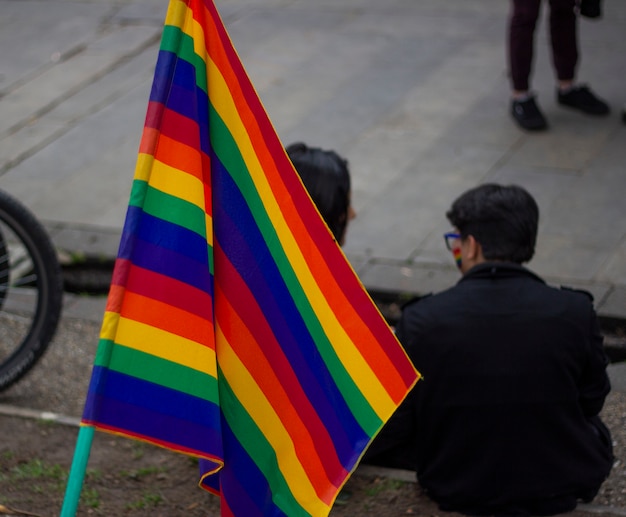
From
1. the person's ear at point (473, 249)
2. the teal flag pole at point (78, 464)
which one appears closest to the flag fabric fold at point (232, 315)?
the teal flag pole at point (78, 464)

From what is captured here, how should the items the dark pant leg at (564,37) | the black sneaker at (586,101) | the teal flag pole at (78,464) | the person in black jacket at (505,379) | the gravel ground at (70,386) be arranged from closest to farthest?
1. the teal flag pole at (78,464)
2. the person in black jacket at (505,379)
3. the gravel ground at (70,386)
4. the dark pant leg at (564,37)
5. the black sneaker at (586,101)

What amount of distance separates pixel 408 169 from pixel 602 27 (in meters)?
2.68

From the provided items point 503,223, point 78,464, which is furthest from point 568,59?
point 78,464

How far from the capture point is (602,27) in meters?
8.28

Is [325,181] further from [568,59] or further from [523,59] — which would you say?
[568,59]

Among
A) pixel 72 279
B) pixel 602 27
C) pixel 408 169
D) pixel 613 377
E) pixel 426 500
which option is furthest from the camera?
pixel 602 27

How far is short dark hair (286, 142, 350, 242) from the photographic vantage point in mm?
3738

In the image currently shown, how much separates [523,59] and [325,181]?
10.6 ft

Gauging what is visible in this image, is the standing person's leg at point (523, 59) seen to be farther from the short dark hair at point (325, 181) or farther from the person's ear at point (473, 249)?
the person's ear at point (473, 249)

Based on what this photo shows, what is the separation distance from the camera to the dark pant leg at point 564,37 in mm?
6594

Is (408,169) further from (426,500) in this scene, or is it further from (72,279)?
(426,500)

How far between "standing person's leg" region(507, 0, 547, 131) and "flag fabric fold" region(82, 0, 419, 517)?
4.16 meters

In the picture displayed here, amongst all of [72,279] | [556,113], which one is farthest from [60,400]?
[556,113]

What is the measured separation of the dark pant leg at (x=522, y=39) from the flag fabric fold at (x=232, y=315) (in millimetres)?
4156
